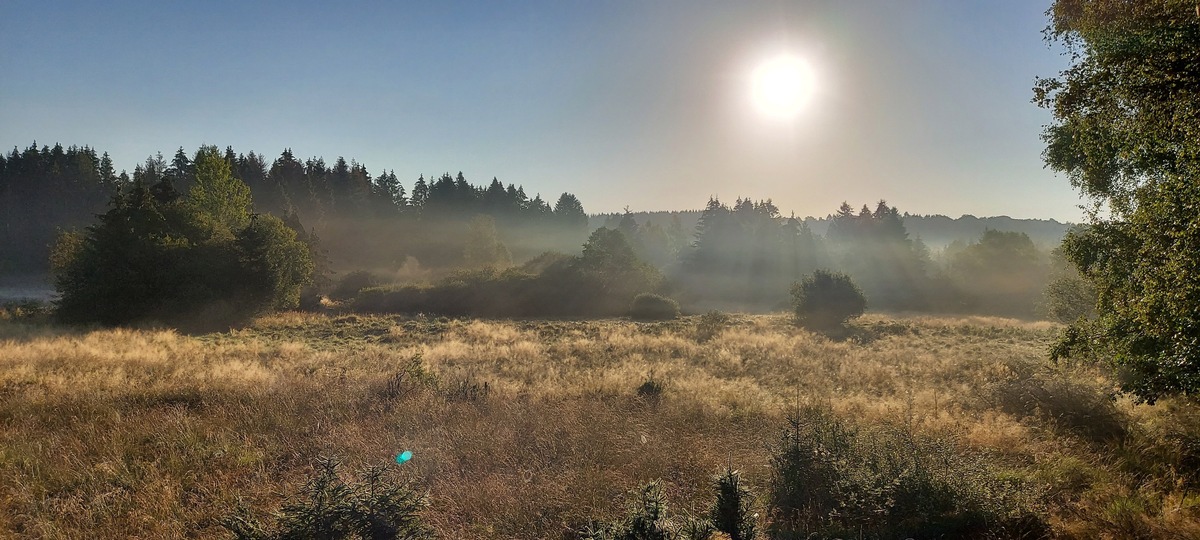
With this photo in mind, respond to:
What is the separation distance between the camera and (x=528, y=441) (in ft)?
24.7

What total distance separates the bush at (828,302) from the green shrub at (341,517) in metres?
32.4

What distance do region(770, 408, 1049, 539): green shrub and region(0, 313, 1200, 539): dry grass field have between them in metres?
0.31

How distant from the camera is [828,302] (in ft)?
109

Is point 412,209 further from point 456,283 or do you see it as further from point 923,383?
point 923,383

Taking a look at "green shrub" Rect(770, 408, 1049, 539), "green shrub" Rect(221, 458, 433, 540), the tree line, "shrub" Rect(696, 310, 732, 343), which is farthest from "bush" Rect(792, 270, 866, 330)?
the tree line

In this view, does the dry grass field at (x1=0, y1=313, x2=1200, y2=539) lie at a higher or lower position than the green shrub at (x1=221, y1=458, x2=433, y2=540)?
lower

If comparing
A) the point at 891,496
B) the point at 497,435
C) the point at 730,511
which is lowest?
the point at 497,435

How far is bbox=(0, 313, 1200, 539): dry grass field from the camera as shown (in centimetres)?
527

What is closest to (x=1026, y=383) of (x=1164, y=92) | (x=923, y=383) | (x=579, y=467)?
(x=923, y=383)

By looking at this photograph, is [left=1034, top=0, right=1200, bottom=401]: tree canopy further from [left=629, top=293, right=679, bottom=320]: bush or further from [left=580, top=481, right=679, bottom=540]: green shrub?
[left=629, top=293, right=679, bottom=320]: bush

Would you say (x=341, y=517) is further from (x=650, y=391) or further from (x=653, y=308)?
(x=653, y=308)

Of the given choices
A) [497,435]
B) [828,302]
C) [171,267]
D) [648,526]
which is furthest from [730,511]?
[171,267]

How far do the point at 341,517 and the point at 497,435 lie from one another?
13.1ft

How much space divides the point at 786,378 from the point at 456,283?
37.7 metres
